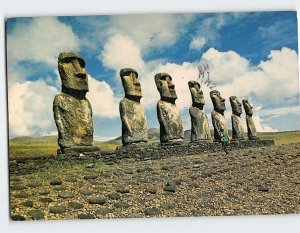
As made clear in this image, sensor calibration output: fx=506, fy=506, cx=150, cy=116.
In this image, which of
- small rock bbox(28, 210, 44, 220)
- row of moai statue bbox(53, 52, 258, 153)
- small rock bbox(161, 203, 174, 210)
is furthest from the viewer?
row of moai statue bbox(53, 52, 258, 153)

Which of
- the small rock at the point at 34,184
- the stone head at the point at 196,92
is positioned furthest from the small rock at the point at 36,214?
→ the stone head at the point at 196,92

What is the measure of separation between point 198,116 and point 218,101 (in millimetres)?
239

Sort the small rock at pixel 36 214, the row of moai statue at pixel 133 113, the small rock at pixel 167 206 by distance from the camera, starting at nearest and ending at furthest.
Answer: the small rock at pixel 36 214 < the small rock at pixel 167 206 < the row of moai statue at pixel 133 113

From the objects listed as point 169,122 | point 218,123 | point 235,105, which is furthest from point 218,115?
point 169,122

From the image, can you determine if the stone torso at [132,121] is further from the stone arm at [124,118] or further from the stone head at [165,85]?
the stone head at [165,85]

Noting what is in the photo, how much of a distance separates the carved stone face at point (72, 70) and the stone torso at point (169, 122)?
75 centimetres

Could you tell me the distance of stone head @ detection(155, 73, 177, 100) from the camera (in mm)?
4727

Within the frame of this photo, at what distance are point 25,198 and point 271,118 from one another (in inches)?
93.7

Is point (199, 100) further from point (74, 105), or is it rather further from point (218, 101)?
point (74, 105)

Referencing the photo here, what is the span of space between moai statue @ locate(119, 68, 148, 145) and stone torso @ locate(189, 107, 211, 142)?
45 cm

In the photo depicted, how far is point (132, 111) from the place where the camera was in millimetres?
4742

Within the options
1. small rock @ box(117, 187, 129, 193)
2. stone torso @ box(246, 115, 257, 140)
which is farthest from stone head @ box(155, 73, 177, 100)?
small rock @ box(117, 187, 129, 193)

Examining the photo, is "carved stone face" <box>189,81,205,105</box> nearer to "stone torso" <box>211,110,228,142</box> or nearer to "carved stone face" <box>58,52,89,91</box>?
"stone torso" <box>211,110,228,142</box>

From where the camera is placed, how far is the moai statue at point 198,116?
4758mm
